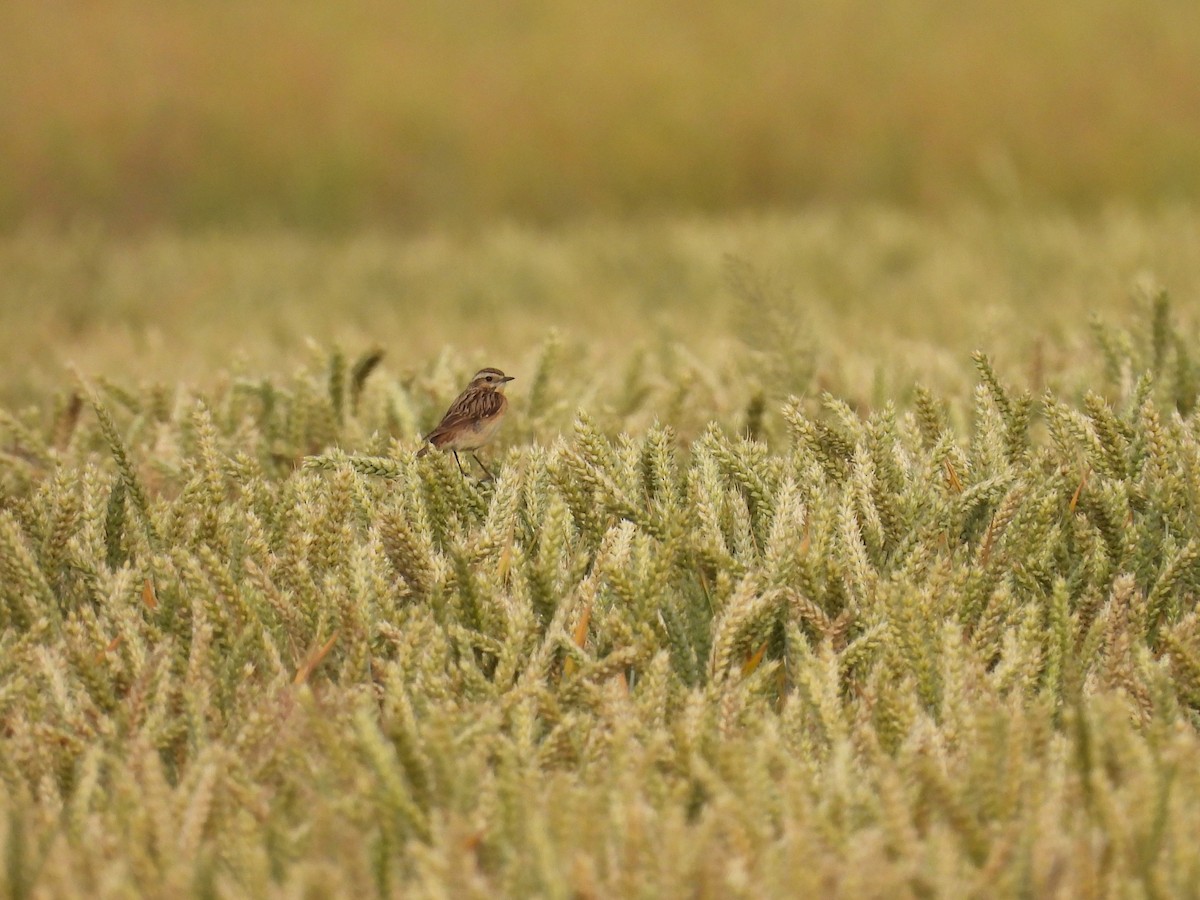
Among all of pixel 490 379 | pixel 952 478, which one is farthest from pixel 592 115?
pixel 952 478

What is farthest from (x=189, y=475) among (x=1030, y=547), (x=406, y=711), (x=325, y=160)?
(x=325, y=160)

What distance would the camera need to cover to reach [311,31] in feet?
26.5

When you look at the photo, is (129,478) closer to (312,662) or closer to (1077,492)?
(312,662)

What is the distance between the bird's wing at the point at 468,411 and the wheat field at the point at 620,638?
11 cm

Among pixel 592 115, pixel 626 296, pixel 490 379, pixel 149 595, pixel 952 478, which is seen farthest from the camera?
pixel 592 115

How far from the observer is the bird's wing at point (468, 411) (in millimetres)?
2545

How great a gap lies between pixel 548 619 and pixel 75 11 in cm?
706

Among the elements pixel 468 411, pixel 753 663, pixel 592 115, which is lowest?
pixel 753 663

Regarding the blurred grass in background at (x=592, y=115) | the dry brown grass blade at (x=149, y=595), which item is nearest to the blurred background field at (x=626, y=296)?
the blurred grass in background at (x=592, y=115)

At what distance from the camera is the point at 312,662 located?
191 centimetres

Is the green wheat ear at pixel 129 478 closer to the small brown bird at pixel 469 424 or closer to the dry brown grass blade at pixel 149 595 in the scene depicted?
the dry brown grass blade at pixel 149 595

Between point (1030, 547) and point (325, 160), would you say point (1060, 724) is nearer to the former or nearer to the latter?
point (1030, 547)

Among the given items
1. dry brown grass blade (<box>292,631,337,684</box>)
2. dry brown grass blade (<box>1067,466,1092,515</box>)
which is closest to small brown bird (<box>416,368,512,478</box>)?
dry brown grass blade (<box>292,631,337,684</box>)

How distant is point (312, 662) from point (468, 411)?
746 mm
